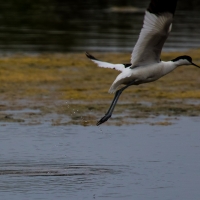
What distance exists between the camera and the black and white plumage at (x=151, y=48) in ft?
31.0

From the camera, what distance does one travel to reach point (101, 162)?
10.2m

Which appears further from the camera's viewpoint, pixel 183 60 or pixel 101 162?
pixel 183 60

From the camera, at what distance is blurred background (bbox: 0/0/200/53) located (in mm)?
21344

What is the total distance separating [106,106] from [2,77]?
2959mm

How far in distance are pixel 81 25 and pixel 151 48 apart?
1651cm

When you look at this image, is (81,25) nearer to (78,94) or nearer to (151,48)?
(78,94)

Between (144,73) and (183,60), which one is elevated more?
(183,60)

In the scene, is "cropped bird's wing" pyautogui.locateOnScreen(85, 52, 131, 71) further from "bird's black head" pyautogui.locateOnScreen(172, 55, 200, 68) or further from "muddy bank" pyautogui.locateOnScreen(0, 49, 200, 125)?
"muddy bank" pyautogui.locateOnScreen(0, 49, 200, 125)

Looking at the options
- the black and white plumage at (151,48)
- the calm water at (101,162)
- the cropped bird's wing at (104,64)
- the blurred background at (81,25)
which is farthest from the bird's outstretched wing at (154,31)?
the blurred background at (81,25)

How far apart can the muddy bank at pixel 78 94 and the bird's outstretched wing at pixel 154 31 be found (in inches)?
88.1

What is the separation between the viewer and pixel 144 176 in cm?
955

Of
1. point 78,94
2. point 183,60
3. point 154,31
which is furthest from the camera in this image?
point 78,94

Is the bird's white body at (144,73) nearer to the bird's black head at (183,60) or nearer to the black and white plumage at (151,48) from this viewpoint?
the black and white plumage at (151,48)

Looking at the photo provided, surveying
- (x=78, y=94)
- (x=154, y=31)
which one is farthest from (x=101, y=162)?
(x=78, y=94)
